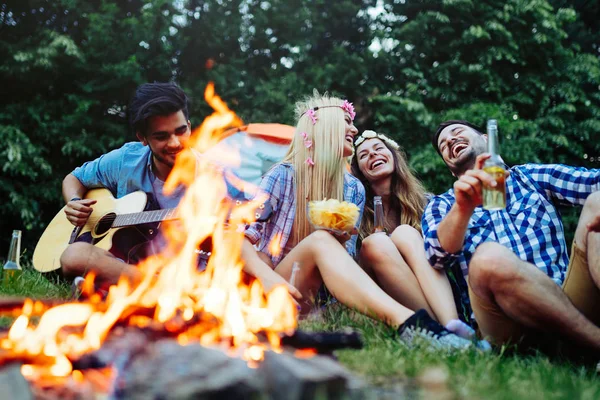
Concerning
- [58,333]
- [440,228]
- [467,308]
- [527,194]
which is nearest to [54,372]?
[58,333]

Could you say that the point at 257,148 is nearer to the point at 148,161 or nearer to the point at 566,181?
the point at 148,161

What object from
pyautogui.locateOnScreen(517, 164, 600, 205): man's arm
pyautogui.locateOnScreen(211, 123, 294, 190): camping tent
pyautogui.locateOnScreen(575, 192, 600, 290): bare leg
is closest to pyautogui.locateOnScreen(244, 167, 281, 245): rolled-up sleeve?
pyautogui.locateOnScreen(517, 164, 600, 205): man's arm

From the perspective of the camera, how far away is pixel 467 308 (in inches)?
134

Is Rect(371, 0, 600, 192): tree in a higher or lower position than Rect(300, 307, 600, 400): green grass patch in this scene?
higher

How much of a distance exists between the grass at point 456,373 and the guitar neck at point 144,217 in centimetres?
122

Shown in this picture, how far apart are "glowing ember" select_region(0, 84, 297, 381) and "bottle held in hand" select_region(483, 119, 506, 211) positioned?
1.08m

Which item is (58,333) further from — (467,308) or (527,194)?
(527,194)

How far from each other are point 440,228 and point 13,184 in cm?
850

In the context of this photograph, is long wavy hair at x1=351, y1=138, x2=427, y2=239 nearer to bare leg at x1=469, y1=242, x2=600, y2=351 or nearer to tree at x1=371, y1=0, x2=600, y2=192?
bare leg at x1=469, y1=242, x2=600, y2=351

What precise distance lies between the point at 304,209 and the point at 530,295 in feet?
5.87

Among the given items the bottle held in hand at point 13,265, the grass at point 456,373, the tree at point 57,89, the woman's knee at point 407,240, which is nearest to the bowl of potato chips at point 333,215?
the woman's knee at point 407,240

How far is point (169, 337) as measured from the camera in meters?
2.12

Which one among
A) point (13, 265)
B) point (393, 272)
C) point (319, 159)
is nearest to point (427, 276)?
point (393, 272)

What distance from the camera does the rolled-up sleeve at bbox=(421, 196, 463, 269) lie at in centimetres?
309
